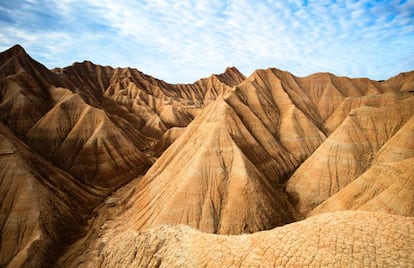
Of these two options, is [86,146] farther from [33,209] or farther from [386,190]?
[386,190]

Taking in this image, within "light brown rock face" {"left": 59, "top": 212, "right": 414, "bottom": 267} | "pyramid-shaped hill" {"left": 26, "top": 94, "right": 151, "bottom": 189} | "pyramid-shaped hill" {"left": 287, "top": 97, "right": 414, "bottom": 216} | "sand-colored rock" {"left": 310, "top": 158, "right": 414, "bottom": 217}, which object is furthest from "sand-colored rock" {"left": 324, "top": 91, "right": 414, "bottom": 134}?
"light brown rock face" {"left": 59, "top": 212, "right": 414, "bottom": 267}

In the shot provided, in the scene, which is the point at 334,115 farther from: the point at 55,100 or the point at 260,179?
the point at 55,100

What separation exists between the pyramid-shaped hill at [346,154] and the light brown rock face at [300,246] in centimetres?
2200

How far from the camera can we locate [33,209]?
24016mm

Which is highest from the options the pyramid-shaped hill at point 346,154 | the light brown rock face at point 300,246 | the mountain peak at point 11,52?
the mountain peak at point 11,52

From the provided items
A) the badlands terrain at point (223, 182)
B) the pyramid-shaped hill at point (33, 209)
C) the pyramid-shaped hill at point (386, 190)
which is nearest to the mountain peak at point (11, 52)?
the badlands terrain at point (223, 182)

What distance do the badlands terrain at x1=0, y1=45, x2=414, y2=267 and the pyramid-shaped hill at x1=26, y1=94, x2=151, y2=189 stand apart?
0.70 ft

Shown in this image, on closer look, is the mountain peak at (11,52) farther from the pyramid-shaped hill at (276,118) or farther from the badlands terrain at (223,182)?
the pyramid-shaped hill at (276,118)

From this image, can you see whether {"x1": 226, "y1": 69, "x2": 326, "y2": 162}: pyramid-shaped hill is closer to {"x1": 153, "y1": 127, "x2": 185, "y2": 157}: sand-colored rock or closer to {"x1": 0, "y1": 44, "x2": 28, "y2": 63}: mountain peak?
{"x1": 153, "y1": 127, "x2": 185, "y2": 157}: sand-colored rock

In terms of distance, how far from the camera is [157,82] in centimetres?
10881

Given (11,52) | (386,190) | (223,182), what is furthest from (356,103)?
(11,52)

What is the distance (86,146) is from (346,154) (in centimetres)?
4049

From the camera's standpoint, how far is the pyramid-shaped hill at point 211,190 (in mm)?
23031

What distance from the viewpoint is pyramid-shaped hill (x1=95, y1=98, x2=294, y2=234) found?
75.6ft
